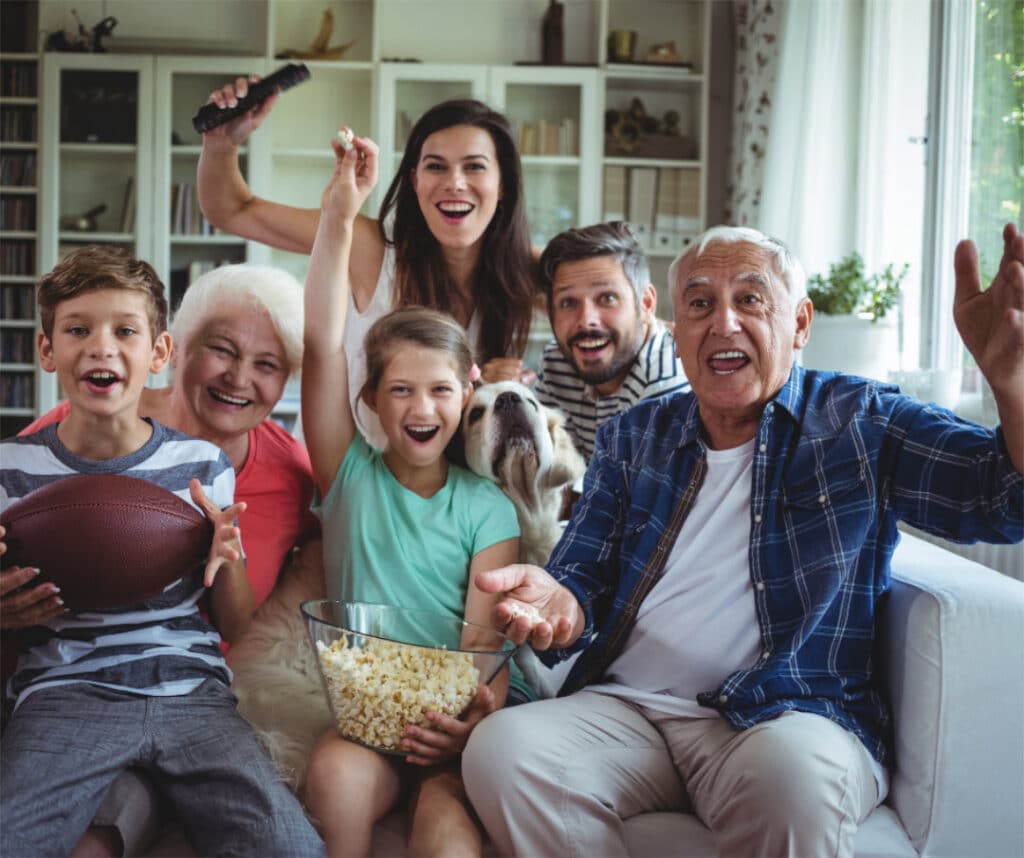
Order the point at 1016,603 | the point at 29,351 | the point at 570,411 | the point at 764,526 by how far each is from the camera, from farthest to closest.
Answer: the point at 29,351 < the point at 570,411 < the point at 764,526 < the point at 1016,603

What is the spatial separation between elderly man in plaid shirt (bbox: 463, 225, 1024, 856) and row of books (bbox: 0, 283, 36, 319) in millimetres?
4414

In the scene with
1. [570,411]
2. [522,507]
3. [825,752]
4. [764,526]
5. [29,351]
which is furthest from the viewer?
[29,351]

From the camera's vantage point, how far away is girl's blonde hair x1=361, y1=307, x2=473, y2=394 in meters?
1.75

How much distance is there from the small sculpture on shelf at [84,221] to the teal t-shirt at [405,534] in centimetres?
410

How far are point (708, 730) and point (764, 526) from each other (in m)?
0.30

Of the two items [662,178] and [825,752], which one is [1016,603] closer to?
[825,752]

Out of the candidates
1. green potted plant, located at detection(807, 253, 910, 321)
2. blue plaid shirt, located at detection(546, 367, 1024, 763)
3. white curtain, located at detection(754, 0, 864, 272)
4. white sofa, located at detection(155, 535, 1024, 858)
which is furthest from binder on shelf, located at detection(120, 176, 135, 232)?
white sofa, located at detection(155, 535, 1024, 858)

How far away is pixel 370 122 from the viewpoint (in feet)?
17.5

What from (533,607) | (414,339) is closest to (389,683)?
(533,607)

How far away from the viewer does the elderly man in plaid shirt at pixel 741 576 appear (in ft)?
4.25

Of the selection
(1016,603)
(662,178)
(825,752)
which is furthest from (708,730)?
(662,178)

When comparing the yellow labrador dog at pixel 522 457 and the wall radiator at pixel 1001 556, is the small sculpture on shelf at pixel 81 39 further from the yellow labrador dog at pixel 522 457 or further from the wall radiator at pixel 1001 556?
the wall radiator at pixel 1001 556

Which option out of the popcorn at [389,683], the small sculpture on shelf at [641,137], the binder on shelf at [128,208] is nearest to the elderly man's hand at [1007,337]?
the popcorn at [389,683]

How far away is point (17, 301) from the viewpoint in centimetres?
529
